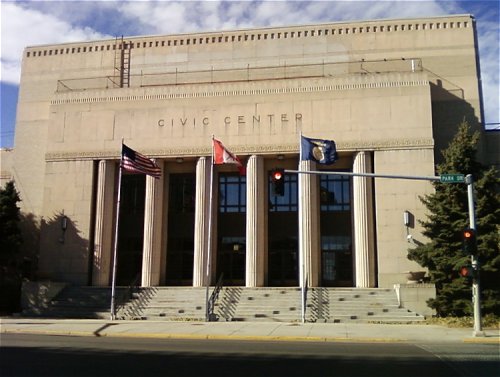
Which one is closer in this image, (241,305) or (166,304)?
(241,305)

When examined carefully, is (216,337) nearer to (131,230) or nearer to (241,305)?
(241,305)

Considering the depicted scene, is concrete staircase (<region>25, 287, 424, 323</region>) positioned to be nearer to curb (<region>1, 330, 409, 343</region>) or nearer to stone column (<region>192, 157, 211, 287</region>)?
stone column (<region>192, 157, 211, 287</region>)

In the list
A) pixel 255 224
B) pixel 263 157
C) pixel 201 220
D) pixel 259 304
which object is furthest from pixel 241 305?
pixel 263 157

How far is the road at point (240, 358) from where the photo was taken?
11922 mm

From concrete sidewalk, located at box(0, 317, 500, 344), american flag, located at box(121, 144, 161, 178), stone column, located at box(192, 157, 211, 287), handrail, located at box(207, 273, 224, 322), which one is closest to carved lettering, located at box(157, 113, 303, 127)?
stone column, located at box(192, 157, 211, 287)

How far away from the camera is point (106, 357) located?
14180mm

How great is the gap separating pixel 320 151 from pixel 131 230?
623 inches

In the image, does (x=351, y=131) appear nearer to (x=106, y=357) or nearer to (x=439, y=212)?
(x=439, y=212)

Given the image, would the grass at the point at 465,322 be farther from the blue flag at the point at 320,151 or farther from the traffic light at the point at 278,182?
the traffic light at the point at 278,182

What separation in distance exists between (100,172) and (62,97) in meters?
6.26

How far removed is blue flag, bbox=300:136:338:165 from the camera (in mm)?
26797

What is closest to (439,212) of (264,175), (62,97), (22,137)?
(264,175)

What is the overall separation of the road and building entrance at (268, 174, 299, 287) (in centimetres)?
1629

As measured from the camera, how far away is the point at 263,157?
35.2 meters
